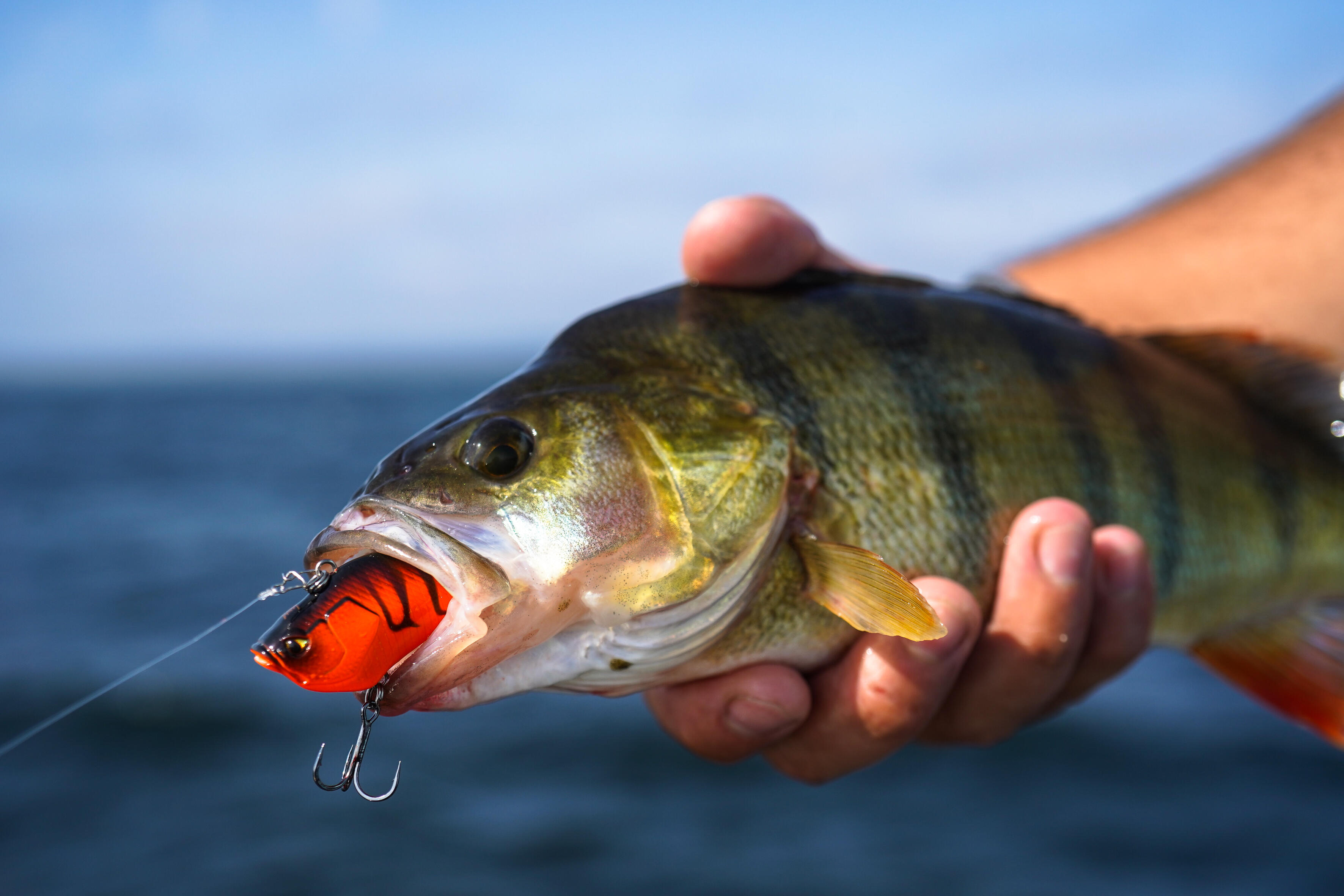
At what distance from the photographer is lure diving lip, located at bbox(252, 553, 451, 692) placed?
1739 millimetres

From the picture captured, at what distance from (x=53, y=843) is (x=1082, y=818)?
11024 millimetres

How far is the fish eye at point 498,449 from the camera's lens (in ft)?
6.78

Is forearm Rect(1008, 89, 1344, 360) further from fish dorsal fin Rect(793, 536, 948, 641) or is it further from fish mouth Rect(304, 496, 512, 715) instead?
fish mouth Rect(304, 496, 512, 715)

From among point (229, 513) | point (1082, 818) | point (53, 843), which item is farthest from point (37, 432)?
point (1082, 818)

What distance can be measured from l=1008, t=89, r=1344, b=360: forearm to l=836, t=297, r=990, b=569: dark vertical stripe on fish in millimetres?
2159

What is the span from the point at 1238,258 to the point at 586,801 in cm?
915

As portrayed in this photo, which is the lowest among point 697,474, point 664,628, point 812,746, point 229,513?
point 229,513

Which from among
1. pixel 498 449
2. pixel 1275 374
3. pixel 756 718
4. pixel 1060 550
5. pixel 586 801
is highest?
pixel 498 449

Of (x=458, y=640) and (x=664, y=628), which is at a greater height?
(x=458, y=640)

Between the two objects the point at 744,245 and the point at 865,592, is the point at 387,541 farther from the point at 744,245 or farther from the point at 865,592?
the point at 744,245

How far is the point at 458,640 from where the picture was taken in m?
1.91

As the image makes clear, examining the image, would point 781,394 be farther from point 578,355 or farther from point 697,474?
point 578,355

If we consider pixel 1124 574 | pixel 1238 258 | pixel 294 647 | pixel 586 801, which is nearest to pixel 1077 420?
pixel 1124 574

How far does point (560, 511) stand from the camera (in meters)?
2.06
